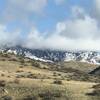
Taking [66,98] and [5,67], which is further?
[5,67]

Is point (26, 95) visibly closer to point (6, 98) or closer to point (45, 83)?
point (6, 98)

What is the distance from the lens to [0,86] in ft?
189

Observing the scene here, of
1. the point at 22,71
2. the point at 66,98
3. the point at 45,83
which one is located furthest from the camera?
the point at 22,71

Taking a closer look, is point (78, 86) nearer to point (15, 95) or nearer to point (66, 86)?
point (66, 86)

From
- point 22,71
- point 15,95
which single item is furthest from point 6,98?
point 22,71

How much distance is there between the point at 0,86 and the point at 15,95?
3746 mm

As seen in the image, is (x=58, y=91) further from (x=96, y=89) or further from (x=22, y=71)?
(x=22, y=71)

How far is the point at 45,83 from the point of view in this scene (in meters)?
60.0

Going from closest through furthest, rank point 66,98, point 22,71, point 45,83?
point 66,98, point 45,83, point 22,71

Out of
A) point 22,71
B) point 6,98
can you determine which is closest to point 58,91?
point 6,98

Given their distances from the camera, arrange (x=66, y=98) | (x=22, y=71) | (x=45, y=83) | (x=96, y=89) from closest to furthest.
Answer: (x=66, y=98) < (x=96, y=89) < (x=45, y=83) < (x=22, y=71)

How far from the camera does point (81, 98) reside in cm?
5259

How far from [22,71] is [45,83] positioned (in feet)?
68.2

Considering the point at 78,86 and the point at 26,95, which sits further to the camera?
the point at 78,86
